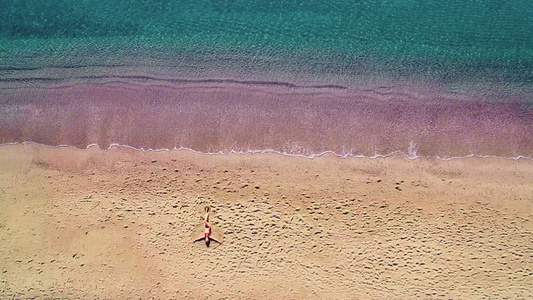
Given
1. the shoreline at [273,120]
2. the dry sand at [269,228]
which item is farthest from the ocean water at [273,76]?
→ the dry sand at [269,228]

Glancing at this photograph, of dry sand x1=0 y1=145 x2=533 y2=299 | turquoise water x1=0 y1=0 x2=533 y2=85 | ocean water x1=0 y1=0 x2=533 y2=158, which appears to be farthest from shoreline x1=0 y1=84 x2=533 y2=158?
turquoise water x1=0 y1=0 x2=533 y2=85

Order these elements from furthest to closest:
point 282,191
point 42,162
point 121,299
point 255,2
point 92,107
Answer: point 255,2, point 92,107, point 42,162, point 282,191, point 121,299

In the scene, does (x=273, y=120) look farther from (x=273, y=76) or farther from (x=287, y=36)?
(x=287, y=36)

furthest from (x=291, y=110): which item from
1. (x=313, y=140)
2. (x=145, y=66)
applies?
(x=145, y=66)

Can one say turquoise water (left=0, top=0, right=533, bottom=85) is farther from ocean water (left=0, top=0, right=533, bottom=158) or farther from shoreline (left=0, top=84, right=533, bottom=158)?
shoreline (left=0, top=84, right=533, bottom=158)

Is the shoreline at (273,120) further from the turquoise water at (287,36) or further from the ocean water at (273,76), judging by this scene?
the turquoise water at (287,36)

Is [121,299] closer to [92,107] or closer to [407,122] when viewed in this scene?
[92,107]
